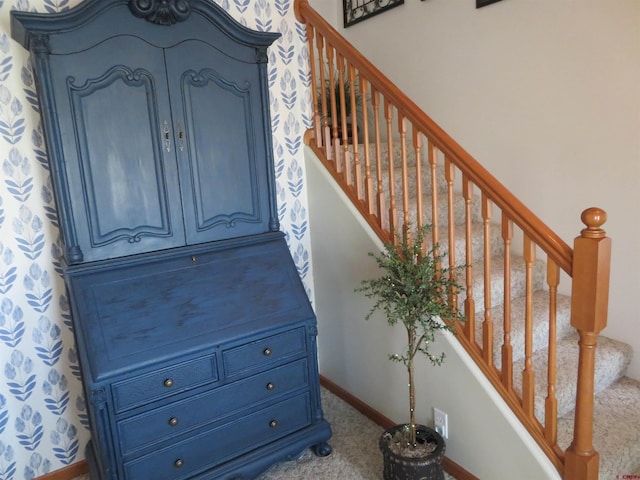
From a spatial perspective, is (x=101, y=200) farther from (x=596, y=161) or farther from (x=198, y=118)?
(x=596, y=161)

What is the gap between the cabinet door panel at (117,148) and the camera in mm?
1849

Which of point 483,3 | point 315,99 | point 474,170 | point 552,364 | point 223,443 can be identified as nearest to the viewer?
point 552,364

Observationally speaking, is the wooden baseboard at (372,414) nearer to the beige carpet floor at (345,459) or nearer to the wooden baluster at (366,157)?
the beige carpet floor at (345,459)

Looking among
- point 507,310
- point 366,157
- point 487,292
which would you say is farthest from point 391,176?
point 507,310

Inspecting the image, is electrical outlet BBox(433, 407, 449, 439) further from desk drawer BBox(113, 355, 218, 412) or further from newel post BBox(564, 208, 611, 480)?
desk drawer BBox(113, 355, 218, 412)

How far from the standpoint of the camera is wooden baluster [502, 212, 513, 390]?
69.2 inches

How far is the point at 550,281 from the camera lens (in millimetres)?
1643

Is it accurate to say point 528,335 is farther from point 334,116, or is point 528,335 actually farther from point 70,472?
point 70,472

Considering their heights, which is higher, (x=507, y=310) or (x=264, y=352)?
(x=507, y=310)

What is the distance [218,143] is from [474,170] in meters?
1.17

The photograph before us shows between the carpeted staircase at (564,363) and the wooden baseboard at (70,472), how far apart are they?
2.06 meters

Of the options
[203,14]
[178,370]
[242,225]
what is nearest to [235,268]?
[242,225]

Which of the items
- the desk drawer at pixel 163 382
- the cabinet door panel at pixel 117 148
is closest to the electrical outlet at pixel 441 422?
the desk drawer at pixel 163 382

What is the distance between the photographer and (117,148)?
1.95 meters
